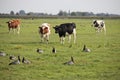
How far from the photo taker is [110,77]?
14188 mm

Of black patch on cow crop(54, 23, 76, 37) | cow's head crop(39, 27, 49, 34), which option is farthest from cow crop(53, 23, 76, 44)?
cow's head crop(39, 27, 49, 34)

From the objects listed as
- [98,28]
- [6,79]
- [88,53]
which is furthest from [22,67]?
[98,28]

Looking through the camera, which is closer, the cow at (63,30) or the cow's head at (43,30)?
the cow at (63,30)

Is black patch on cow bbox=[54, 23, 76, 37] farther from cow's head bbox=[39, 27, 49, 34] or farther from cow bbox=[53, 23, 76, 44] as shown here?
cow's head bbox=[39, 27, 49, 34]

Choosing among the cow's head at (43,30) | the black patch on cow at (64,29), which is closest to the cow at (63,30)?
the black patch on cow at (64,29)

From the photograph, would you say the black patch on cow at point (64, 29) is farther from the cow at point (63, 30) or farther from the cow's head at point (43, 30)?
the cow's head at point (43, 30)

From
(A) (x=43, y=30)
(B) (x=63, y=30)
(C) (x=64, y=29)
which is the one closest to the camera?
(B) (x=63, y=30)

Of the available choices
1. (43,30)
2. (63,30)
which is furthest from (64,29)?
(43,30)

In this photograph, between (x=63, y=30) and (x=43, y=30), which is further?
(x=43, y=30)

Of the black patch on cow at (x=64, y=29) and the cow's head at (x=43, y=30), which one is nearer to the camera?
the black patch on cow at (x=64, y=29)

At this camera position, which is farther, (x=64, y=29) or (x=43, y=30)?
(x=43, y=30)

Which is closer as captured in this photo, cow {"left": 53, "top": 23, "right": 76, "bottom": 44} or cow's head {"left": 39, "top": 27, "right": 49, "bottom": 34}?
cow {"left": 53, "top": 23, "right": 76, "bottom": 44}

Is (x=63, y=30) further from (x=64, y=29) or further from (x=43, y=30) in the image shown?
(x=43, y=30)

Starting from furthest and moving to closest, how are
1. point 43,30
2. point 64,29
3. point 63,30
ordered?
point 43,30, point 64,29, point 63,30
